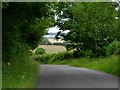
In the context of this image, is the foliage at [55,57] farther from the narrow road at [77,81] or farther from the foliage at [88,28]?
the narrow road at [77,81]

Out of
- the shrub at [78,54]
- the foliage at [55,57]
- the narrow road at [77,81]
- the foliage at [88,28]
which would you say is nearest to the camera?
the narrow road at [77,81]

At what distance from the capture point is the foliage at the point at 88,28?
52344 mm

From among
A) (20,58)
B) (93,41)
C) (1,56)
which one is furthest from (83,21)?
(1,56)

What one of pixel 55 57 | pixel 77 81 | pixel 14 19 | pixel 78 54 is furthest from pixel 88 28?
pixel 14 19

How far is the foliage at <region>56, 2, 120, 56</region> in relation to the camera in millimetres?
52344

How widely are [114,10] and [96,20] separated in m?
22.8

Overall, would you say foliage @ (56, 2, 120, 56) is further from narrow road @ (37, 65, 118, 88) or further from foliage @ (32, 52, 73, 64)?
narrow road @ (37, 65, 118, 88)

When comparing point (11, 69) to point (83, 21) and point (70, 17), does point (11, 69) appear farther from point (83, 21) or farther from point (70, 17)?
point (70, 17)

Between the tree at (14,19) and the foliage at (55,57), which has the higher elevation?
the tree at (14,19)

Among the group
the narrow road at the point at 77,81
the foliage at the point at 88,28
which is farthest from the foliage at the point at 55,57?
the narrow road at the point at 77,81

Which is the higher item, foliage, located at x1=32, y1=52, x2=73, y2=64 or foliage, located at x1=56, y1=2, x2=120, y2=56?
Result: foliage, located at x1=56, y1=2, x2=120, y2=56

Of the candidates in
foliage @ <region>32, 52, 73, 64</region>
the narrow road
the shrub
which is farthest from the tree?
foliage @ <region>32, 52, 73, 64</region>

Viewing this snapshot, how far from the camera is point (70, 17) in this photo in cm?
6819

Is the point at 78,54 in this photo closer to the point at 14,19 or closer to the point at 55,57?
the point at 55,57
